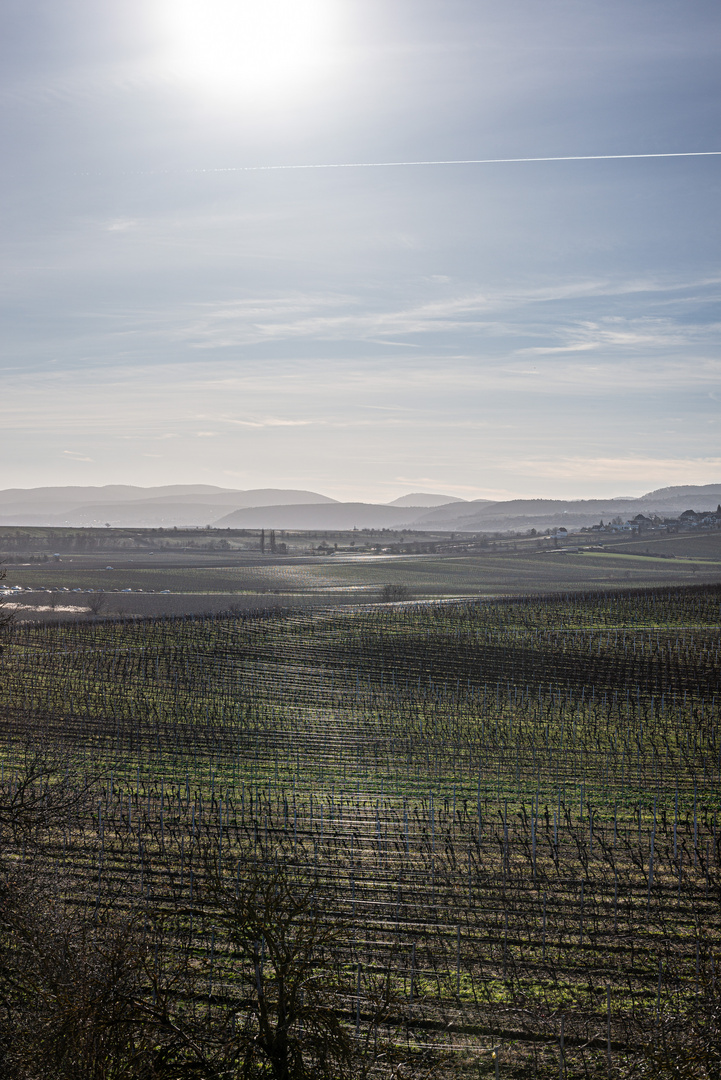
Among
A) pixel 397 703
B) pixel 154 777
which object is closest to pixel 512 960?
pixel 154 777

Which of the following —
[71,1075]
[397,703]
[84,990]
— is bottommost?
[397,703]

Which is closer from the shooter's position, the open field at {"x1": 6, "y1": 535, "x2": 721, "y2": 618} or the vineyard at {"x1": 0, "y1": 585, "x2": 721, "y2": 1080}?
the vineyard at {"x1": 0, "y1": 585, "x2": 721, "y2": 1080}

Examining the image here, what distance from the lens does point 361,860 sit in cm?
2166

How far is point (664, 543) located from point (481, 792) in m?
148

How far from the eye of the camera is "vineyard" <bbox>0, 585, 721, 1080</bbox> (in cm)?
1028

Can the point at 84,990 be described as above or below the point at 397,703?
above

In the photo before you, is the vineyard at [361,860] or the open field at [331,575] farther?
the open field at [331,575]

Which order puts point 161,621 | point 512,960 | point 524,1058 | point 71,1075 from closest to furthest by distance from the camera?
point 71,1075, point 524,1058, point 512,960, point 161,621

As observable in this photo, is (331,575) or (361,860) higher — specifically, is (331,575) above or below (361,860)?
above

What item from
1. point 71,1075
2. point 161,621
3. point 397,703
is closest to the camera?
point 71,1075

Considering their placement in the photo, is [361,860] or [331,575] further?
[331,575]

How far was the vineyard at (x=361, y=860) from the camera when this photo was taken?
10281mm

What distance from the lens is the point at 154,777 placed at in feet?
95.3

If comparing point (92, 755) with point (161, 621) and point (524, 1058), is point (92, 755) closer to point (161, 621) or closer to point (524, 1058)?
point (524, 1058)
